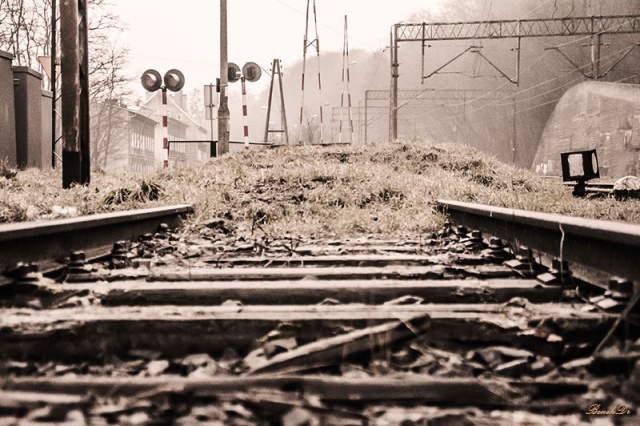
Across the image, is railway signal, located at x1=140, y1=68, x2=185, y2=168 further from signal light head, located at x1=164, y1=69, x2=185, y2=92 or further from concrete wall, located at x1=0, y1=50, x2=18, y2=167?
concrete wall, located at x1=0, y1=50, x2=18, y2=167

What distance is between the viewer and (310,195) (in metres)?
7.15

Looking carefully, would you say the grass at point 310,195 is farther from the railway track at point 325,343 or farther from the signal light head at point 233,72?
the signal light head at point 233,72

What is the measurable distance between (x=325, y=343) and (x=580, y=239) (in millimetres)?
1640

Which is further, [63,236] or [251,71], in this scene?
[251,71]

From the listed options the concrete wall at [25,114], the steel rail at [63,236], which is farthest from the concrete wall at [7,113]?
the steel rail at [63,236]

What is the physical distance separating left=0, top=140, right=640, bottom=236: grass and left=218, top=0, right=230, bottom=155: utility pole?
9.75ft

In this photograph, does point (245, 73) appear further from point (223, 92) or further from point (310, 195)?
point (310, 195)

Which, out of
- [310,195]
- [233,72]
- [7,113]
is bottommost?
[310,195]

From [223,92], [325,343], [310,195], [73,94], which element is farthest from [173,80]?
[325,343]

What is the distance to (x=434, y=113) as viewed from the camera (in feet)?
211

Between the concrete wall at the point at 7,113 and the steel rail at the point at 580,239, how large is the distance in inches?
419

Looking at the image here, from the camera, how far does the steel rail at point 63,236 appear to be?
2816 mm

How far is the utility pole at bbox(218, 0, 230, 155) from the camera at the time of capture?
44.9 ft

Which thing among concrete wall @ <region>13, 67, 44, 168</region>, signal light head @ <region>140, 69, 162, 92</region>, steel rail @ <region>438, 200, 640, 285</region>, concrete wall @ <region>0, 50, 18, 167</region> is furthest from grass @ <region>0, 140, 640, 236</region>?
signal light head @ <region>140, 69, 162, 92</region>
